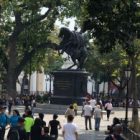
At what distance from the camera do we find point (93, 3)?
1778cm

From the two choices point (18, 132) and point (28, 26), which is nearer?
Result: point (18, 132)

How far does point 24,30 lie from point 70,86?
18311mm

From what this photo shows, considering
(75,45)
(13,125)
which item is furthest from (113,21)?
(75,45)

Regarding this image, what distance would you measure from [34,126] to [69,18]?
150 ft

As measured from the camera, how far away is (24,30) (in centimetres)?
6712

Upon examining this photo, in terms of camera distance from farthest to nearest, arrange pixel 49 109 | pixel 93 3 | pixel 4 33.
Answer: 1. pixel 4 33
2. pixel 49 109
3. pixel 93 3

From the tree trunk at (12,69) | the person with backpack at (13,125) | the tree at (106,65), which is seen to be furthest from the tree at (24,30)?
the person with backpack at (13,125)

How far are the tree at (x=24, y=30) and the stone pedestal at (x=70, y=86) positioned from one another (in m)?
11.7

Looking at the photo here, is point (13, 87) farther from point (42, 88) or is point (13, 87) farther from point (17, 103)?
point (42, 88)

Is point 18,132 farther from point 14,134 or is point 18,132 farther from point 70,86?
point 70,86

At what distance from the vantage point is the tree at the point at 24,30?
61834 mm

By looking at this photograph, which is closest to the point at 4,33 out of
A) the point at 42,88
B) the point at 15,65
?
the point at 15,65

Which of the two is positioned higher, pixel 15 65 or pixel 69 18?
pixel 69 18

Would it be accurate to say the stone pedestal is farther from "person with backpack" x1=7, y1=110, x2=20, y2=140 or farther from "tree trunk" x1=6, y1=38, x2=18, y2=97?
"person with backpack" x1=7, y1=110, x2=20, y2=140
